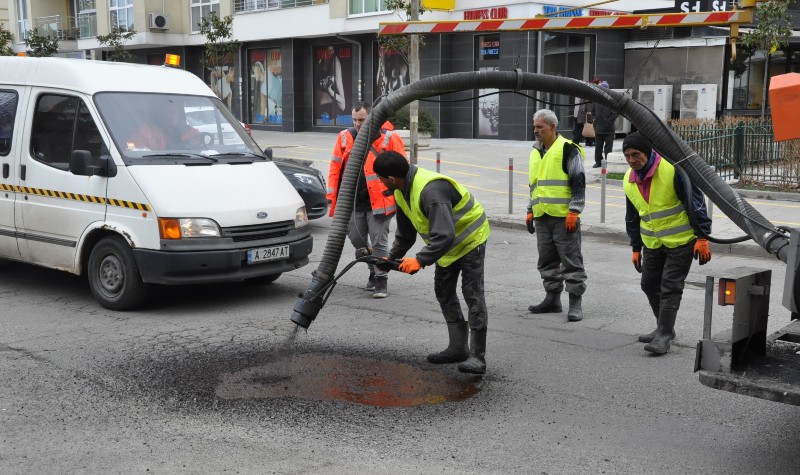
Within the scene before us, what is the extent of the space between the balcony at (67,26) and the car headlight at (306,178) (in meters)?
34.6

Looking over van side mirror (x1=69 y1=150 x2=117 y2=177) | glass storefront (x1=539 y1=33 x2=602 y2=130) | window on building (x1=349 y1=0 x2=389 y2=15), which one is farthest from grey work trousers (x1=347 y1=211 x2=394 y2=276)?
window on building (x1=349 y1=0 x2=389 y2=15)

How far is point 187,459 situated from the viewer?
15.4ft

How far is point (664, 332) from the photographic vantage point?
6.61 m

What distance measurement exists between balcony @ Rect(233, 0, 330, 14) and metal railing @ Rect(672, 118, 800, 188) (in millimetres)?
19227

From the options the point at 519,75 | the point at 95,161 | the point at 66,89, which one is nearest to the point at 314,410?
the point at 519,75

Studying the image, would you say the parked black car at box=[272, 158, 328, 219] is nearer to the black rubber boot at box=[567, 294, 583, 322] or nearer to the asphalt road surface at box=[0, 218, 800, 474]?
the asphalt road surface at box=[0, 218, 800, 474]

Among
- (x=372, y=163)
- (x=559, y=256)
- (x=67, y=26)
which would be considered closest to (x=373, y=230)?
(x=372, y=163)

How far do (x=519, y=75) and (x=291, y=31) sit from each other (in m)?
29.9

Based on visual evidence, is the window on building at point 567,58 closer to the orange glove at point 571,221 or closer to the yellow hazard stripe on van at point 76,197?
the orange glove at point 571,221

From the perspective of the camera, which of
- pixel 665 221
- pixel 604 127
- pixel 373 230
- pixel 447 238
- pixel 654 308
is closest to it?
pixel 447 238

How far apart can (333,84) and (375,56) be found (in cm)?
272

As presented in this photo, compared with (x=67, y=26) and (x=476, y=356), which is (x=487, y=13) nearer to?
(x=476, y=356)

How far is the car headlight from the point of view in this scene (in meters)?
12.4

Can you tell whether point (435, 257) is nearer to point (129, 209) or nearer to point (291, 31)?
point (129, 209)
